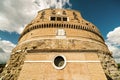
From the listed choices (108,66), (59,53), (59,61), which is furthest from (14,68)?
(108,66)

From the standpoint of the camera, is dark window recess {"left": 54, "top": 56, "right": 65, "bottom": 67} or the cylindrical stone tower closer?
the cylindrical stone tower

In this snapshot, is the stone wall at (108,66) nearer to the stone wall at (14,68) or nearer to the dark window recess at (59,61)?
the dark window recess at (59,61)

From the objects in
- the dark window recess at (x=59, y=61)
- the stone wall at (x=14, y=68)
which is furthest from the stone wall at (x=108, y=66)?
the stone wall at (x=14, y=68)

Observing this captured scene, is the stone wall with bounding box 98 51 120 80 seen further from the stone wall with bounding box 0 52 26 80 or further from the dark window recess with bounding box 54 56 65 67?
the stone wall with bounding box 0 52 26 80

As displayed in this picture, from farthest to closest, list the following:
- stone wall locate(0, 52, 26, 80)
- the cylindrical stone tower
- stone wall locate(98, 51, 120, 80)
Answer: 1. stone wall locate(98, 51, 120, 80)
2. stone wall locate(0, 52, 26, 80)
3. the cylindrical stone tower

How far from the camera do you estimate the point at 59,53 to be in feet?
58.2

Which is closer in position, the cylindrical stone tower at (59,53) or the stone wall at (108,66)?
the cylindrical stone tower at (59,53)

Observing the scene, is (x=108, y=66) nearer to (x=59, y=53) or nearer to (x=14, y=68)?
(x=59, y=53)

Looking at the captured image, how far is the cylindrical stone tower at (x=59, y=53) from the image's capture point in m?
16.7

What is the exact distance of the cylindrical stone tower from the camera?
1667 centimetres

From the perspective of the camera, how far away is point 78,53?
17.9 m

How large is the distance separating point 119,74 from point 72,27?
10.7 m

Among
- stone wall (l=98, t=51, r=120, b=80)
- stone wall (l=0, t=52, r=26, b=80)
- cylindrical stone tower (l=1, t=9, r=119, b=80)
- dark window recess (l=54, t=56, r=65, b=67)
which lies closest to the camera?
cylindrical stone tower (l=1, t=9, r=119, b=80)

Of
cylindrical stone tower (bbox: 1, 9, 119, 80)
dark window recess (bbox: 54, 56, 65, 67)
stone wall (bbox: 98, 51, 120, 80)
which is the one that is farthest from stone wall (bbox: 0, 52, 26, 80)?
stone wall (bbox: 98, 51, 120, 80)
